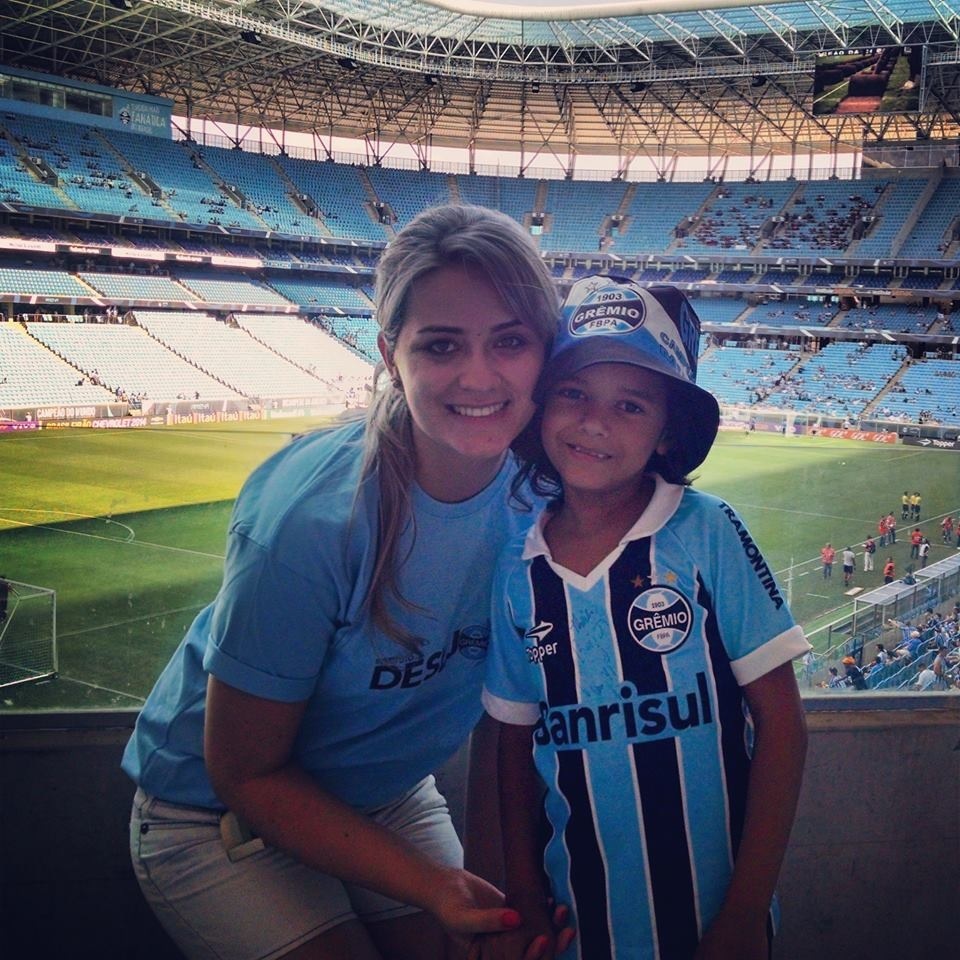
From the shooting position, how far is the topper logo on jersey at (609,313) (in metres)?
1.06

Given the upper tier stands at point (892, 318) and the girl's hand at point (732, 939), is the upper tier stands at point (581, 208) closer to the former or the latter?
the upper tier stands at point (892, 318)

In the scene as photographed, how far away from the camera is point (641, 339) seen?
3.47ft

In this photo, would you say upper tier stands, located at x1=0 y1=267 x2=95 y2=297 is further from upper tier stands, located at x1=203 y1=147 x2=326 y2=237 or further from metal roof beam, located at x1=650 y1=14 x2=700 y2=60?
metal roof beam, located at x1=650 y1=14 x2=700 y2=60

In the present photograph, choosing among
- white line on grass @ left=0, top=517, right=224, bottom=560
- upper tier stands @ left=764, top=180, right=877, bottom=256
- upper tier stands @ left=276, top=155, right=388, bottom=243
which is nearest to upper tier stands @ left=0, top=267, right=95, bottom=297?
upper tier stands @ left=276, top=155, right=388, bottom=243

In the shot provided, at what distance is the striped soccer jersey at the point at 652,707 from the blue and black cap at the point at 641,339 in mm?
115

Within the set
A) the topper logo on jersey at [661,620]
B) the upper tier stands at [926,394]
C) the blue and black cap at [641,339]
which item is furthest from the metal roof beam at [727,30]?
the topper logo on jersey at [661,620]

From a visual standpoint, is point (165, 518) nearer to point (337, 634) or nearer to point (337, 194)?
point (337, 634)

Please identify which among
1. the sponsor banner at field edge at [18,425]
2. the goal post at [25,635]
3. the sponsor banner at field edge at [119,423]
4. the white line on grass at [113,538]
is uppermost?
the sponsor banner at field edge at [119,423]

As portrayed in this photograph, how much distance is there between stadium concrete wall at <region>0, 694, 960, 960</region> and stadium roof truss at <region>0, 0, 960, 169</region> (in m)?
12.6

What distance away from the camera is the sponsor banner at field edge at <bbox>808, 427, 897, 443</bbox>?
452 inches

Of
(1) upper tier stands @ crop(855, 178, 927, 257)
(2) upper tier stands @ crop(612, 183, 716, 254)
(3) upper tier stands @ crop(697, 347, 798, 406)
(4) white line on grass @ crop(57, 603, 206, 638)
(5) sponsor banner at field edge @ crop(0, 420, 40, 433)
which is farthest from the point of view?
(2) upper tier stands @ crop(612, 183, 716, 254)


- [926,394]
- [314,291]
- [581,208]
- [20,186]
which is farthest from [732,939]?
[581,208]

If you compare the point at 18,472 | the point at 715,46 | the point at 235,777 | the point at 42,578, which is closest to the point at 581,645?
the point at 235,777

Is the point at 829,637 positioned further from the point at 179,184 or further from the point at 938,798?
the point at 179,184
